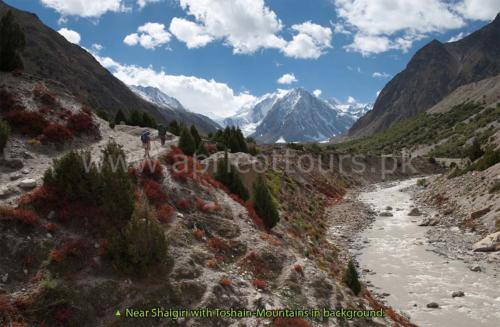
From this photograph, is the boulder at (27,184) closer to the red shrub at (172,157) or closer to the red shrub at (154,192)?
the red shrub at (154,192)

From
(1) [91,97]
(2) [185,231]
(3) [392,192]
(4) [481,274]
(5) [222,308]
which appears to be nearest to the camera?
Answer: (5) [222,308]

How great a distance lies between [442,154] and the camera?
437ft

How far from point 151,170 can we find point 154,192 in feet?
6.84

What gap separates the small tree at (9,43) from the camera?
95.6ft

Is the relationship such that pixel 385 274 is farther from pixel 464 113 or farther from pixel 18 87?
pixel 464 113

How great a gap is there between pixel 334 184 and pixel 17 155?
59866mm

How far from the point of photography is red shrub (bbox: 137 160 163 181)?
21.9 m

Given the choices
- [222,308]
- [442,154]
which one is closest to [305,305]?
[222,308]

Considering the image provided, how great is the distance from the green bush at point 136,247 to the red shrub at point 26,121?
46.0ft

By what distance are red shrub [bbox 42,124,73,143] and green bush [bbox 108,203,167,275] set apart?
13263 millimetres

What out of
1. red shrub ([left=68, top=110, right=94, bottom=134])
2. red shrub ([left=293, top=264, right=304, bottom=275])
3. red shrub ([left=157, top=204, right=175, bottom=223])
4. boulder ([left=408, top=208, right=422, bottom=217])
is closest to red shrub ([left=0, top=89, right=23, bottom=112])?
red shrub ([left=68, top=110, right=94, bottom=134])

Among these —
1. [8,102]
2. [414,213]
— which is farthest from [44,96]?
[414,213]

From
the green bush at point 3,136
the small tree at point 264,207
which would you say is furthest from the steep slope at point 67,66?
the small tree at point 264,207

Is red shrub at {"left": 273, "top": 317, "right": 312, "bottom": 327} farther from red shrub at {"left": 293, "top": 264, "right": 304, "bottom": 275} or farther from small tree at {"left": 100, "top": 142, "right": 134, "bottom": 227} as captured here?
small tree at {"left": 100, "top": 142, "right": 134, "bottom": 227}
